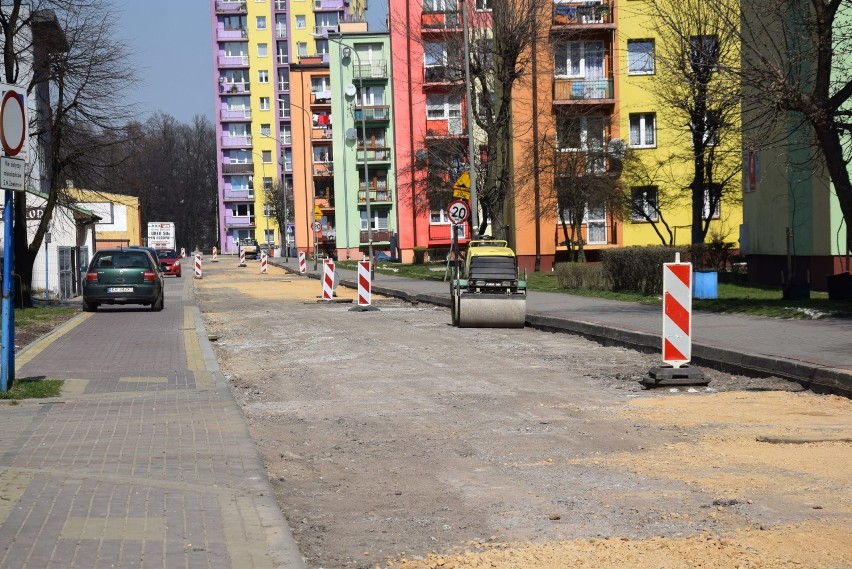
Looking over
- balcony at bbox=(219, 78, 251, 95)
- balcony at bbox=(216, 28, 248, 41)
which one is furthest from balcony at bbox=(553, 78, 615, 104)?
balcony at bbox=(216, 28, 248, 41)

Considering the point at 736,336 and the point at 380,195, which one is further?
the point at 380,195

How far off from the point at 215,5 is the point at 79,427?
5096 inches

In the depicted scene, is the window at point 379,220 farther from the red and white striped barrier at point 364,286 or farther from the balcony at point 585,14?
the red and white striped barrier at point 364,286

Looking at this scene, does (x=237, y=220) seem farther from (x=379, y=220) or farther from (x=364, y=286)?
(x=364, y=286)

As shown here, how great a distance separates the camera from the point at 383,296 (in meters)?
38.9

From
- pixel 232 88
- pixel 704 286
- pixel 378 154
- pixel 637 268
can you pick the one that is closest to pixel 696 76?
pixel 704 286

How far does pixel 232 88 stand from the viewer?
134250 millimetres

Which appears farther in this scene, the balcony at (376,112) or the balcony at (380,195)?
the balcony at (380,195)

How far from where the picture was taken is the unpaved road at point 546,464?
5895mm

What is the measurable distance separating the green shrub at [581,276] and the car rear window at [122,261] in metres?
12.0

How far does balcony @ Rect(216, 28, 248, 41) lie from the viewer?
134 meters

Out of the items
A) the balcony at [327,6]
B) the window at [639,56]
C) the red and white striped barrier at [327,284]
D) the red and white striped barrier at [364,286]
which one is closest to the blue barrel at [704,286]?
the red and white striped barrier at [364,286]

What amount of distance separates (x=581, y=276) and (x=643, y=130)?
68.1ft

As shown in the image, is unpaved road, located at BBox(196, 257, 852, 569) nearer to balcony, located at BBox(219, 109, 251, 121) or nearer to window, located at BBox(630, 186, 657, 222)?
window, located at BBox(630, 186, 657, 222)
